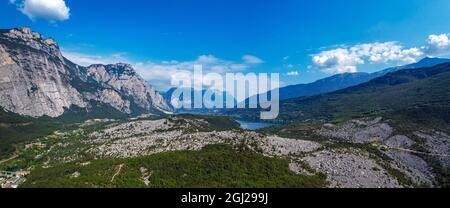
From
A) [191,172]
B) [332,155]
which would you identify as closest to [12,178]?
[191,172]

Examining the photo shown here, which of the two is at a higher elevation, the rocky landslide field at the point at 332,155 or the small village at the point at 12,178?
the rocky landslide field at the point at 332,155

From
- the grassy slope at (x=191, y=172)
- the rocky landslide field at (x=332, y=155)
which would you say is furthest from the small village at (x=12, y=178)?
the grassy slope at (x=191, y=172)

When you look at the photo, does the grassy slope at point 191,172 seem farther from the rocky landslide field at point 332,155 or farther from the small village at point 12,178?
the small village at point 12,178

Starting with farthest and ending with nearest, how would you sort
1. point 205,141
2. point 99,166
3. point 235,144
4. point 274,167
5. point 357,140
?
point 357,140, point 205,141, point 235,144, point 99,166, point 274,167

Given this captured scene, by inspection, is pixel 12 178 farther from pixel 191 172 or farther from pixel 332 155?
pixel 332 155

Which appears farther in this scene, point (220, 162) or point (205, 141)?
point (205, 141)

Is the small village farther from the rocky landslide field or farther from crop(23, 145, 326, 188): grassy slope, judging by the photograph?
crop(23, 145, 326, 188): grassy slope

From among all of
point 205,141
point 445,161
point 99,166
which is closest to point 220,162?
point 205,141

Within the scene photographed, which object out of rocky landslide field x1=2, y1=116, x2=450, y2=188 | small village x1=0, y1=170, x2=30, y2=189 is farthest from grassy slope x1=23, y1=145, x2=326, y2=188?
small village x1=0, y1=170, x2=30, y2=189

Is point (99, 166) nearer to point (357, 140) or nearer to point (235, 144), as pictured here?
point (235, 144)
